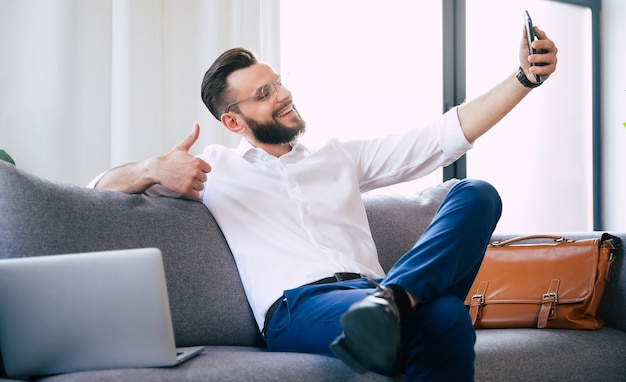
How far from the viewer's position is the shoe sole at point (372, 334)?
118 cm

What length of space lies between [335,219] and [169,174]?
1.49ft

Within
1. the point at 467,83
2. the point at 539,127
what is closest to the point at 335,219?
the point at 467,83

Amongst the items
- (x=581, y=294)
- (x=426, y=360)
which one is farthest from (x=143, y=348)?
(x=581, y=294)

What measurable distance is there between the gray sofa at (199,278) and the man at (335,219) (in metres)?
0.06

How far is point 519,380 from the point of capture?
1.78m

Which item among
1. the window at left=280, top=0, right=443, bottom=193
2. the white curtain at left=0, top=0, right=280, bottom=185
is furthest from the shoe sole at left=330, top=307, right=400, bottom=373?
the window at left=280, top=0, right=443, bottom=193

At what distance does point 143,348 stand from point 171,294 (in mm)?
508

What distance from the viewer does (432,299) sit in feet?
4.52

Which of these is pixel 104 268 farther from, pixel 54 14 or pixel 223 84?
pixel 54 14

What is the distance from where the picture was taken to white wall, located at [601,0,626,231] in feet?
14.9

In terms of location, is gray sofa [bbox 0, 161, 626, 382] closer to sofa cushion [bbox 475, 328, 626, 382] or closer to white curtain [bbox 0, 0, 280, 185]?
sofa cushion [bbox 475, 328, 626, 382]

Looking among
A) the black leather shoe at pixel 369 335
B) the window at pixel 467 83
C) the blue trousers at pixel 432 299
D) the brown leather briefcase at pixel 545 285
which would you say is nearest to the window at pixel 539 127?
the window at pixel 467 83

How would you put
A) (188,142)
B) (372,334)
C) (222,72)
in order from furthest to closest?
(222,72) < (188,142) < (372,334)

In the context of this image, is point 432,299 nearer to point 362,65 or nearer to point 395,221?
point 395,221
